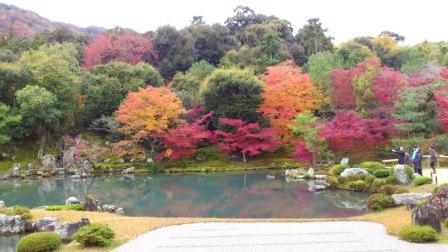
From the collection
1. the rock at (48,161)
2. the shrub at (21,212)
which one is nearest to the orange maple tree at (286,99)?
the rock at (48,161)

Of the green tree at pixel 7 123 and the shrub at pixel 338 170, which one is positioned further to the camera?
the green tree at pixel 7 123

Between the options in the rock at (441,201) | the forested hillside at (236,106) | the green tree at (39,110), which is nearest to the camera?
the rock at (441,201)

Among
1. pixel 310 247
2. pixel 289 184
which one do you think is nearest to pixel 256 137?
pixel 289 184

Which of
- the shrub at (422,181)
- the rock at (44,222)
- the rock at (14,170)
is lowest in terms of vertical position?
the rock at (14,170)

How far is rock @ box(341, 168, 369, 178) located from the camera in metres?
27.3

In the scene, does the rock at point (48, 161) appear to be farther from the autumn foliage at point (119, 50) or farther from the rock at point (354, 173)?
the rock at point (354, 173)

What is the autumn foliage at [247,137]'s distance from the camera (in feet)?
130

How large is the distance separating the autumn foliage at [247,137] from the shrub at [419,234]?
25.8 m

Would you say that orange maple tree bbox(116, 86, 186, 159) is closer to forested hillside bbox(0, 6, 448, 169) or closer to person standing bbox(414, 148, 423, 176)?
forested hillside bbox(0, 6, 448, 169)

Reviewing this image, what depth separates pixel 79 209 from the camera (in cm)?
2122

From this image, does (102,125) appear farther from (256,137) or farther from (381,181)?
(381,181)

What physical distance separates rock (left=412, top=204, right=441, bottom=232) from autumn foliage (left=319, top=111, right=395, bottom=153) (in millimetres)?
21234

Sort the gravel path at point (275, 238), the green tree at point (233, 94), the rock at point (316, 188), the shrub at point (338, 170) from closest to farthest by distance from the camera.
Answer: the gravel path at point (275, 238) → the rock at point (316, 188) → the shrub at point (338, 170) → the green tree at point (233, 94)

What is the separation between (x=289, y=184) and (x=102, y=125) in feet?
76.2
